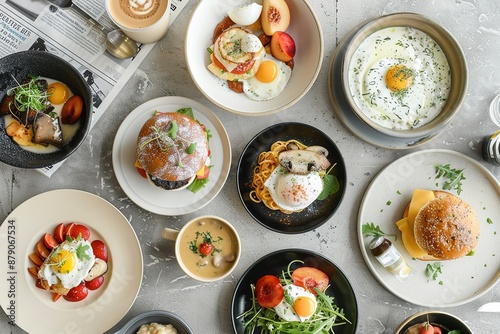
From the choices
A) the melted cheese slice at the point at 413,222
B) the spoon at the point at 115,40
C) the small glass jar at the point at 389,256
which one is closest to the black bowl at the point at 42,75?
the spoon at the point at 115,40

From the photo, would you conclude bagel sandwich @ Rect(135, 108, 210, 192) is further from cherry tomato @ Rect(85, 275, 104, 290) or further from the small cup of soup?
cherry tomato @ Rect(85, 275, 104, 290)

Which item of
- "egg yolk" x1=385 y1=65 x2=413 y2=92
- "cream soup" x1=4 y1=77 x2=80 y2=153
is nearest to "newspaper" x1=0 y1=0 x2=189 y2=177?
"cream soup" x1=4 y1=77 x2=80 y2=153

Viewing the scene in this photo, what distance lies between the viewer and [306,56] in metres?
2.86

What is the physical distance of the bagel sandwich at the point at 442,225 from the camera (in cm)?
283

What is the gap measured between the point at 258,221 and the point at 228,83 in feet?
2.51

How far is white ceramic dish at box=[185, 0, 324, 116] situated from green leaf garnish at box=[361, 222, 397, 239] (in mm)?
842

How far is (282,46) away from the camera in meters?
2.82

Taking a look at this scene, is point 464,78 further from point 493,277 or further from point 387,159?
point 493,277

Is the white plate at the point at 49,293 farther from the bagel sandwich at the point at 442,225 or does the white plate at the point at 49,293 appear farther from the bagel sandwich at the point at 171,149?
the bagel sandwich at the point at 442,225

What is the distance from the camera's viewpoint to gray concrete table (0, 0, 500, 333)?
294 centimetres

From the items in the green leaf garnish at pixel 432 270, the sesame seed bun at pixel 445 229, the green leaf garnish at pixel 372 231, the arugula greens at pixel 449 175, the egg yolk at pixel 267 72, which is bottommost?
the green leaf garnish at pixel 432 270

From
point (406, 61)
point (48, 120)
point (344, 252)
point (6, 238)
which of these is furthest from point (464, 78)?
point (6, 238)

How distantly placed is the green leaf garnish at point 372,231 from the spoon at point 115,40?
1609mm

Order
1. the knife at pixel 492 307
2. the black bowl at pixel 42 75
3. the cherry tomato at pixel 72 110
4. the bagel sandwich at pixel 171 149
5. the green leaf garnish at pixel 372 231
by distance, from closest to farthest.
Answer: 1. the bagel sandwich at pixel 171 149
2. the black bowl at pixel 42 75
3. the cherry tomato at pixel 72 110
4. the green leaf garnish at pixel 372 231
5. the knife at pixel 492 307
